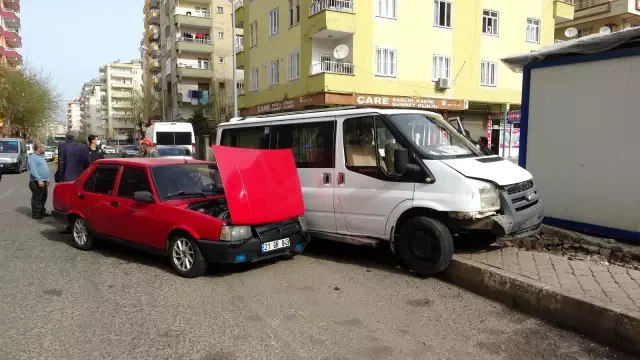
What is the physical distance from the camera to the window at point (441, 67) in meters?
27.7

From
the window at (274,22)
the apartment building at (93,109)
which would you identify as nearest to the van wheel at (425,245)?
the window at (274,22)

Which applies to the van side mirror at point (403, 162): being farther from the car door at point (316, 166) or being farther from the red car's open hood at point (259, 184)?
the red car's open hood at point (259, 184)

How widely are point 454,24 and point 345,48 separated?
771 cm

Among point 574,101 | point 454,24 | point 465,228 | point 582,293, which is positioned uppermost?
point 454,24

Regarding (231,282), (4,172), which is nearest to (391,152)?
(231,282)

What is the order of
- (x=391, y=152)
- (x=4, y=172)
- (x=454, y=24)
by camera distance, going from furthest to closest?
(x=454, y=24) → (x=4, y=172) → (x=391, y=152)

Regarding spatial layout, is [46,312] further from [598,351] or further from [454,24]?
[454,24]

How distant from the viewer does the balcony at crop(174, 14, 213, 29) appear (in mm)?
50019

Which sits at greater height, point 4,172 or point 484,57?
point 484,57

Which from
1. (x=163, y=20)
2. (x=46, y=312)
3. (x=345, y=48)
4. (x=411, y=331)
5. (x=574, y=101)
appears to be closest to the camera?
(x=411, y=331)

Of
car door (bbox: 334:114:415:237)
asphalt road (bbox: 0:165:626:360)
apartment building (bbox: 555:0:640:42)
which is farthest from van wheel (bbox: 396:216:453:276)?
apartment building (bbox: 555:0:640:42)

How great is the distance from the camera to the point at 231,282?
5.90 m

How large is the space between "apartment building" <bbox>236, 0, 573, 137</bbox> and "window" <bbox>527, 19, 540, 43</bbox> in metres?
0.06

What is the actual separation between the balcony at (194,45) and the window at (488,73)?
31.4 metres
